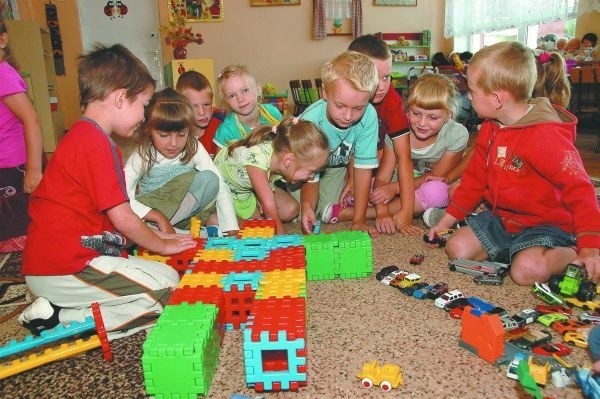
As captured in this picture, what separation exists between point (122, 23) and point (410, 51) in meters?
4.06

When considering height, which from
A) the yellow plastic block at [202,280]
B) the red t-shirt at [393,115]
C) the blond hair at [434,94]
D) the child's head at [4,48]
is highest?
the child's head at [4,48]

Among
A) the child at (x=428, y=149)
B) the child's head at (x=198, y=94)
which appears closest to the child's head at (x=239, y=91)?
the child's head at (x=198, y=94)

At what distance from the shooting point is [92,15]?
6270mm

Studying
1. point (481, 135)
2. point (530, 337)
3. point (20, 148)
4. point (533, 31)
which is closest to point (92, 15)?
point (20, 148)

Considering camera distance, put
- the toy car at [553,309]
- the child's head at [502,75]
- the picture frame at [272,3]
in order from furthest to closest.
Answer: the picture frame at [272,3]
the child's head at [502,75]
the toy car at [553,309]

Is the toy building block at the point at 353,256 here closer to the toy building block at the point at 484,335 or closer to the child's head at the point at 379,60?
the toy building block at the point at 484,335

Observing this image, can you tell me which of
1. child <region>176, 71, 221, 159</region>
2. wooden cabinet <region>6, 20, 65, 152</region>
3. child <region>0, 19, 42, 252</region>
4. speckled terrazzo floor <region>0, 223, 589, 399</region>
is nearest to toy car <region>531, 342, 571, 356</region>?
speckled terrazzo floor <region>0, 223, 589, 399</region>

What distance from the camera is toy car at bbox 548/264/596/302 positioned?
1219mm

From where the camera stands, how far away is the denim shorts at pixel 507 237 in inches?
54.1

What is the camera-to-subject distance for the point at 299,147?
1.65m

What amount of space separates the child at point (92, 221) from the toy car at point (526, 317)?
2.88 ft

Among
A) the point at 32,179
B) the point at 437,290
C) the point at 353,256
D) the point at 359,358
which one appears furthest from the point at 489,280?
the point at 32,179

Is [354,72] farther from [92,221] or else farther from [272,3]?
[272,3]

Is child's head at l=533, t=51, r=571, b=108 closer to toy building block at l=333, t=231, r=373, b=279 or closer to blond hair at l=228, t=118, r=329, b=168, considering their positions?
blond hair at l=228, t=118, r=329, b=168
